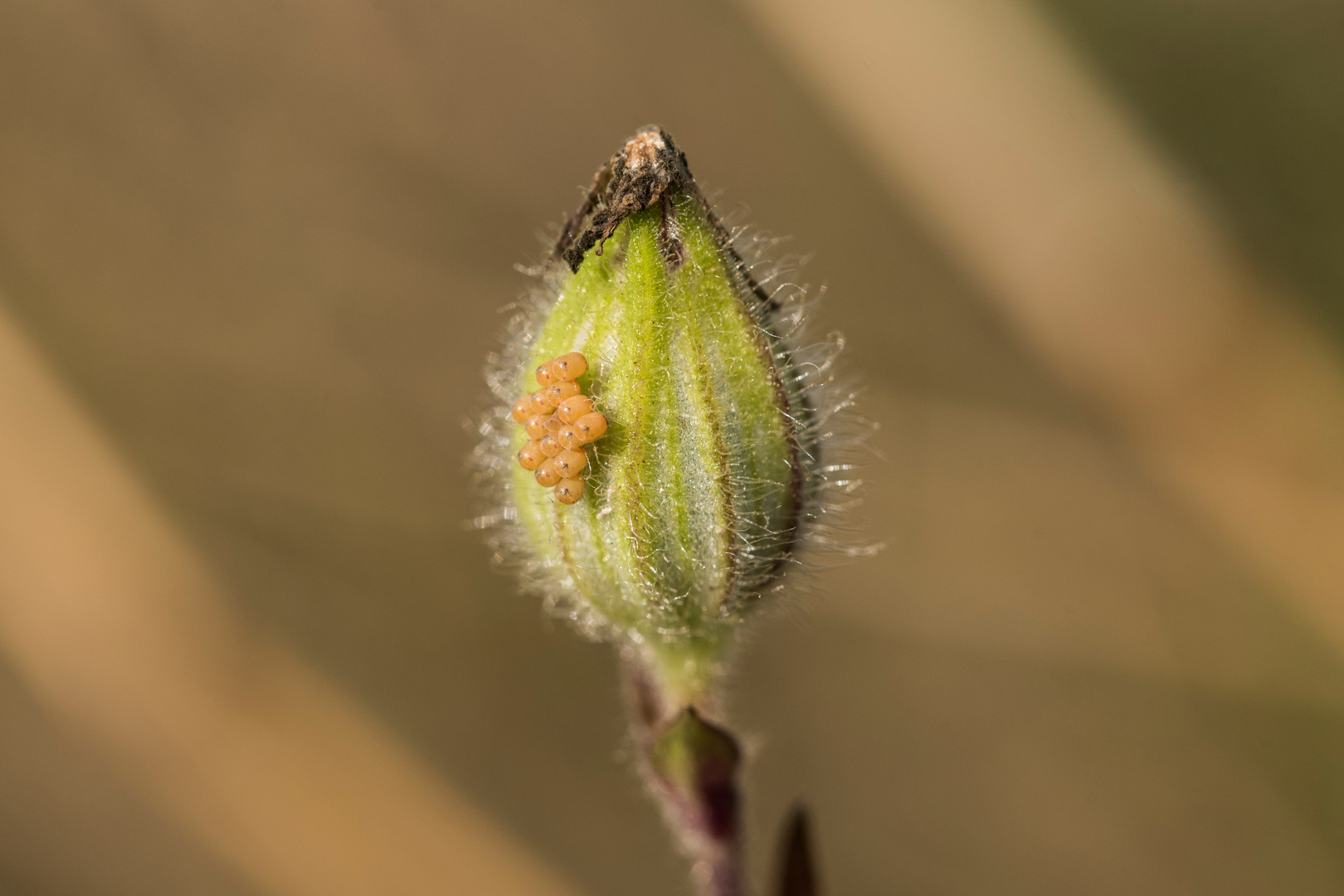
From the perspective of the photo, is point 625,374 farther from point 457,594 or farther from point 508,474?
point 457,594

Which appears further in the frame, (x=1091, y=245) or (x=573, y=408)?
(x=1091, y=245)

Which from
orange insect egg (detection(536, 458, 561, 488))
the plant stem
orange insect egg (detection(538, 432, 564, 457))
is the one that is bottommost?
the plant stem

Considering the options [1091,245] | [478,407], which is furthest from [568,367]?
[1091,245]

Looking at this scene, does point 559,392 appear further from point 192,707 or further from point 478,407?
point 192,707

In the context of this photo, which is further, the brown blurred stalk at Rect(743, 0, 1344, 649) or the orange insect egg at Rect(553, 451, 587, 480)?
the brown blurred stalk at Rect(743, 0, 1344, 649)

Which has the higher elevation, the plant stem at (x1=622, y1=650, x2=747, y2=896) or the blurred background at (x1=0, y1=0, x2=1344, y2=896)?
the blurred background at (x1=0, y1=0, x2=1344, y2=896)

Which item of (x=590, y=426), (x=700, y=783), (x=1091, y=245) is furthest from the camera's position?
(x=1091, y=245)

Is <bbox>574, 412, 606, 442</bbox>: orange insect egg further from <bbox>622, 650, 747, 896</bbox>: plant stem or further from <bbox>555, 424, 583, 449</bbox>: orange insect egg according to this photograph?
<bbox>622, 650, 747, 896</bbox>: plant stem


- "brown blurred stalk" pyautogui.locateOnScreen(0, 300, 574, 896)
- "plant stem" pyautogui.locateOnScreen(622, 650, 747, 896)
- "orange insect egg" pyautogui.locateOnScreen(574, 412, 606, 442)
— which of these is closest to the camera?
"orange insect egg" pyautogui.locateOnScreen(574, 412, 606, 442)

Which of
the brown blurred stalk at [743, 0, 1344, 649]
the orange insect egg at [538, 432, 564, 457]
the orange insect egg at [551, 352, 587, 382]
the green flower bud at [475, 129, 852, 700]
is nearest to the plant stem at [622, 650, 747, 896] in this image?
the green flower bud at [475, 129, 852, 700]
